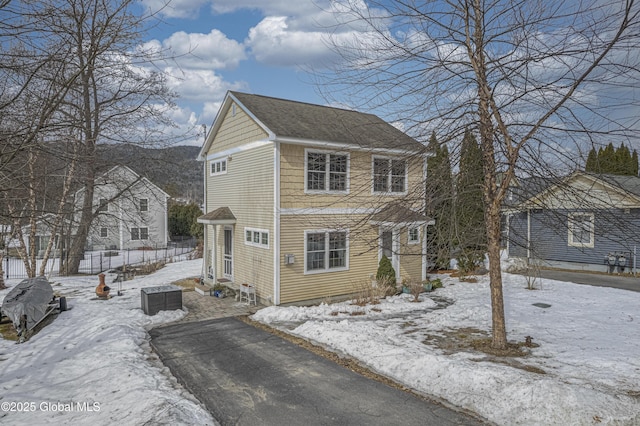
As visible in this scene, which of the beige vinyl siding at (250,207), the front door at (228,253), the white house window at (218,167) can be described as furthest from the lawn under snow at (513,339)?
the white house window at (218,167)

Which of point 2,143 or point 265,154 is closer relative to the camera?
point 2,143

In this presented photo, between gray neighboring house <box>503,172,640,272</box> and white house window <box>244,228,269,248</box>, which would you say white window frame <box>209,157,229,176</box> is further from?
gray neighboring house <box>503,172,640,272</box>

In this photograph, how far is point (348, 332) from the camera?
875 centimetres

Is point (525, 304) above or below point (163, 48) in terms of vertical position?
below

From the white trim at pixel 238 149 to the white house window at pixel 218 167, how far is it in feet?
0.65

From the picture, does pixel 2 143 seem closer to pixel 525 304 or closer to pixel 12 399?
pixel 12 399

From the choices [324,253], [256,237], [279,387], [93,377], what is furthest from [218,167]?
[279,387]

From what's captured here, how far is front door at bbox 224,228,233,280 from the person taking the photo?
14.7 metres

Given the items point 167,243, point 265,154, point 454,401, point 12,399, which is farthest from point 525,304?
point 167,243

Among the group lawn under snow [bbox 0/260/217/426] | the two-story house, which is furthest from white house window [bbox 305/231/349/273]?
lawn under snow [bbox 0/260/217/426]

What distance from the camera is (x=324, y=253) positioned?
12.8 metres

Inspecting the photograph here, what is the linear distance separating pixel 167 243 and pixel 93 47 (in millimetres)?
35353

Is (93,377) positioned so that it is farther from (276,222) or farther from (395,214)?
(276,222)

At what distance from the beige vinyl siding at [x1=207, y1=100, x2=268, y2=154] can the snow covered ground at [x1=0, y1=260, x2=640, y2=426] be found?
5773 mm
